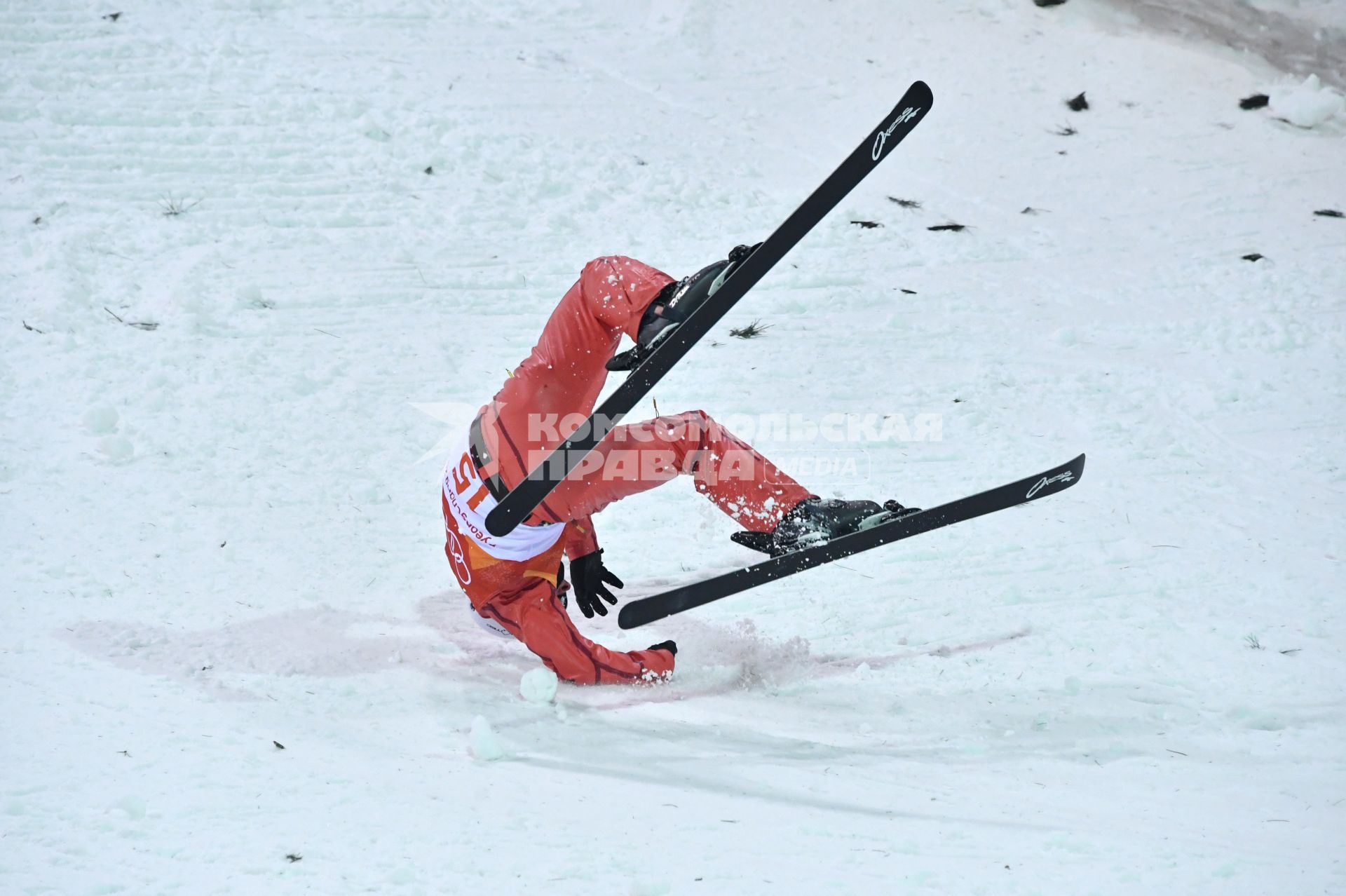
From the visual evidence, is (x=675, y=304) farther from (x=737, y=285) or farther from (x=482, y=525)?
(x=482, y=525)

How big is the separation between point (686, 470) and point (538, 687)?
0.79 metres

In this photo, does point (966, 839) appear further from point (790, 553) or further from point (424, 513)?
point (424, 513)

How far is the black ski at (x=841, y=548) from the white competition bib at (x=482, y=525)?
0.36 m

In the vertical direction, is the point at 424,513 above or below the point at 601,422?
below

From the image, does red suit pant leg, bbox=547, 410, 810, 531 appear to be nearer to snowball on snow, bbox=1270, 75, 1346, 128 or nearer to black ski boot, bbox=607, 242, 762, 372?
black ski boot, bbox=607, 242, 762, 372

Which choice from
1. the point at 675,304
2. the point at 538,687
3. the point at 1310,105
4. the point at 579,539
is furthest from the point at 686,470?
the point at 1310,105

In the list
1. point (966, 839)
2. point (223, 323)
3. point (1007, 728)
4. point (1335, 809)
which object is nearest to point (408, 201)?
point (223, 323)

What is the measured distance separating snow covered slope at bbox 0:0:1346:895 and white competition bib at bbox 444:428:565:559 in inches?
16.4

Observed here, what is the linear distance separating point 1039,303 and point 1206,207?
1.38m

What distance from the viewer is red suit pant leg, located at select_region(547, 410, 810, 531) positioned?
139 inches

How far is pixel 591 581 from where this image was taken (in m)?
3.88

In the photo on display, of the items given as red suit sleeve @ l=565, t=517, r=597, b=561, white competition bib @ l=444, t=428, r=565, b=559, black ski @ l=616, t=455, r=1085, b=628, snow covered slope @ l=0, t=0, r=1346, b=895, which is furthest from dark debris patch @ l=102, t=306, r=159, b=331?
black ski @ l=616, t=455, r=1085, b=628

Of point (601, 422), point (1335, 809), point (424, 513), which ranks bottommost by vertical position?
point (424, 513)

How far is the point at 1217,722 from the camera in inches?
133
